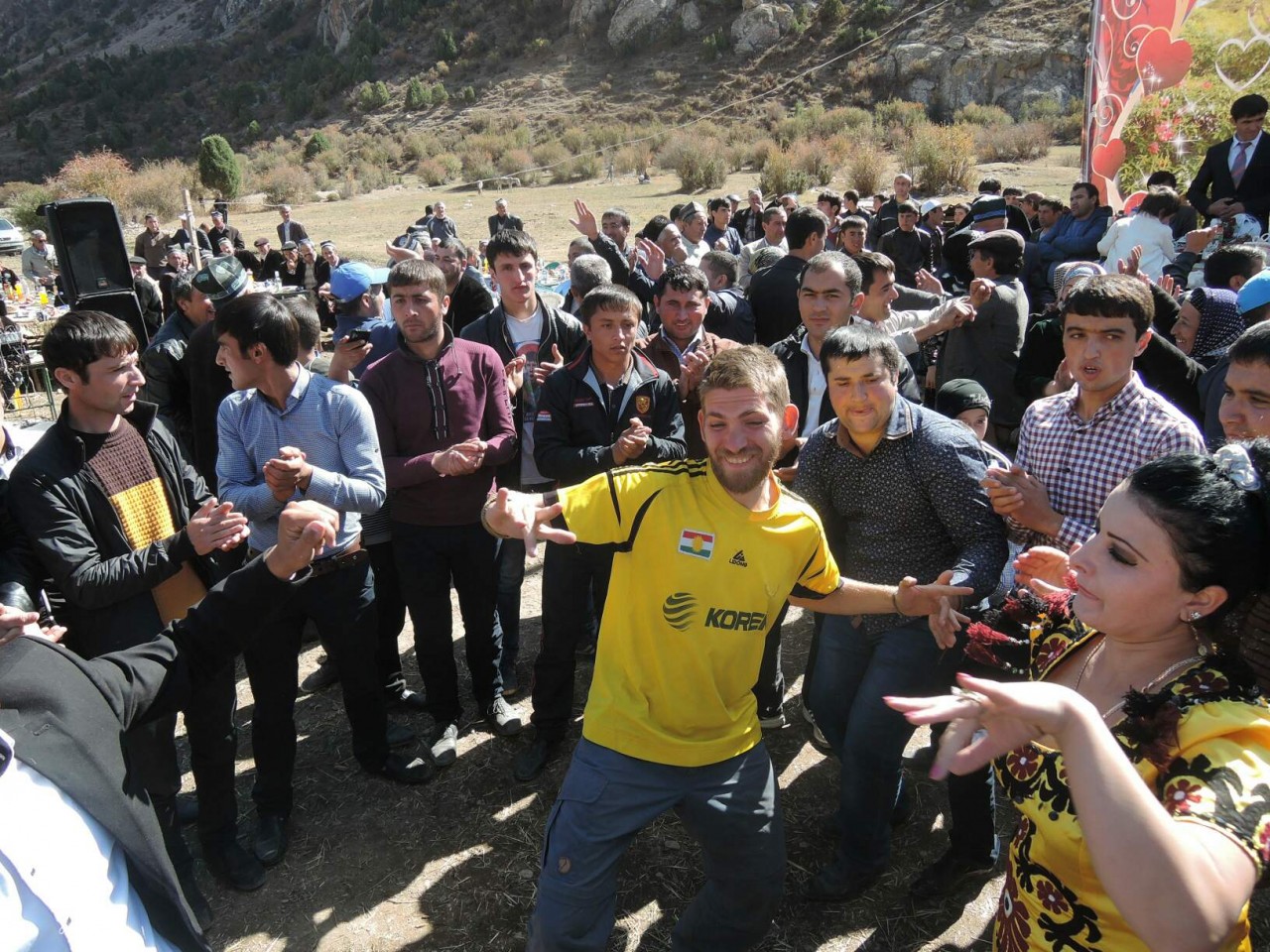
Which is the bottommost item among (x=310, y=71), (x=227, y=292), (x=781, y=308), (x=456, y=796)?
(x=456, y=796)

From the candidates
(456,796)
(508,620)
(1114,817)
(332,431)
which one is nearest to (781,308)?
(508,620)

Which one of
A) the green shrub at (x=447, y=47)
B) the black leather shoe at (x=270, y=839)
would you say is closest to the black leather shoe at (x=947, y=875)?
the black leather shoe at (x=270, y=839)

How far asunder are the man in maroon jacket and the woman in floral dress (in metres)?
2.51

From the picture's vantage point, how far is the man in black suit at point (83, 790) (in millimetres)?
1505

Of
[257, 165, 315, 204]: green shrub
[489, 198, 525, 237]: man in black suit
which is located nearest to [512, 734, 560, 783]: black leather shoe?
[489, 198, 525, 237]: man in black suit

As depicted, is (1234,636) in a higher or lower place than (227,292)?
lower

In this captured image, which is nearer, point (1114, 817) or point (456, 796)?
point (1114, 817)

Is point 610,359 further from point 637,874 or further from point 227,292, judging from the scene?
point 227,292

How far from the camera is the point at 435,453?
3572 mm

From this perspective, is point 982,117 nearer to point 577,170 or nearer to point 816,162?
point 816,162

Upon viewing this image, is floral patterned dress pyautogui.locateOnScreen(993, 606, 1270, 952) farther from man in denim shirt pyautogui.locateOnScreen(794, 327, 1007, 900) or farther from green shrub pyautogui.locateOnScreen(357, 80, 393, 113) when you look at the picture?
green shrub pyautogui.locateOnScreen(357, 80, 393, 113)

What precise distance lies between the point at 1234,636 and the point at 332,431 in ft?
9.88

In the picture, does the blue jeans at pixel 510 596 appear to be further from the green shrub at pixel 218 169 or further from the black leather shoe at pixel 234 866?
the green shrub at pixel 218 169

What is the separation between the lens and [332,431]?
3361mm
